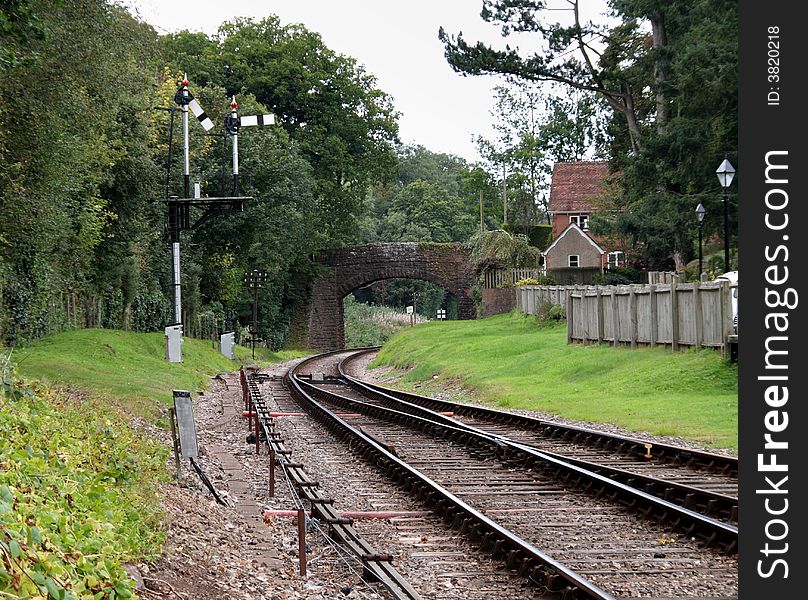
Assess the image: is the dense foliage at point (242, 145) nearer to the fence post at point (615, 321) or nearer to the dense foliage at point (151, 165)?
the dense foliage at point (151, 165)

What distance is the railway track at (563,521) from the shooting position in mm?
7398

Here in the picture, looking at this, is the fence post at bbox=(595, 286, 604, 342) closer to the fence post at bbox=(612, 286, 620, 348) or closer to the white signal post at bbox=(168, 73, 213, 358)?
the fence post at bbox=(612, 286, 620, 348)

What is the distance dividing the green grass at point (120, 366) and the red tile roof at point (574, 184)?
40084 mm

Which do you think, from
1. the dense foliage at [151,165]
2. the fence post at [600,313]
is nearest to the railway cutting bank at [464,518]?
the dense foliage at [151,165]

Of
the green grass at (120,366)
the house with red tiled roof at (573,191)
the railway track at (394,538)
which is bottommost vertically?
the railway track at (394,538)

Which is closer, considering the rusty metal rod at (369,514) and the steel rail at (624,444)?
the rusty metal rod at (369,514)

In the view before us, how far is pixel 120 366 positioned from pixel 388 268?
38.6 m

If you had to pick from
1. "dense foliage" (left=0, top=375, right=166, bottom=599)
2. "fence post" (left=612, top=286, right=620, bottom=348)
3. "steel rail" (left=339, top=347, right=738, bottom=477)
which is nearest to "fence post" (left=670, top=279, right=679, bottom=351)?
"fence post" (left=612, top=286, right=620, bottom=348)

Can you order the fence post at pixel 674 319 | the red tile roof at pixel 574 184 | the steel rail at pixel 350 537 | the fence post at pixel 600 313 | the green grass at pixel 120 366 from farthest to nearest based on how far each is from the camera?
the red tile roof at pixel 574 184 < the fence post at pixel 600 313 < the fence post at pixel 674 319 < the green grass at pixel 120 366 < the steel rail at pixel 350 537

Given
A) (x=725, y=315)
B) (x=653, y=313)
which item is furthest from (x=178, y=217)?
(x=725, y=315)

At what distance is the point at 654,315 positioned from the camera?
2405 centimetres

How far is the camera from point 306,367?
135 feet

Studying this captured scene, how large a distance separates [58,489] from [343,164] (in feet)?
173

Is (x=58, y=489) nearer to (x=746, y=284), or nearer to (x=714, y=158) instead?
(x=746, y=284)
